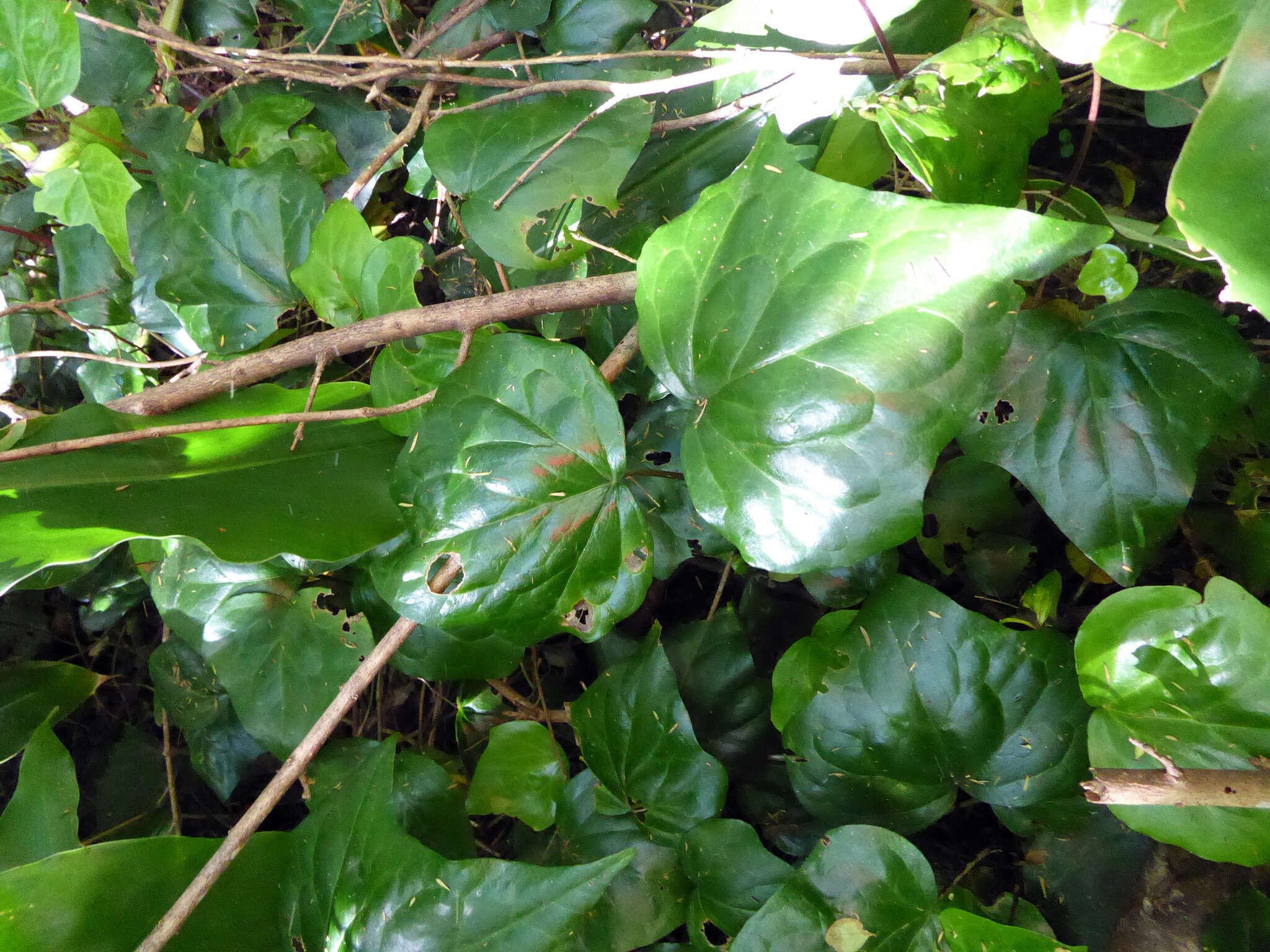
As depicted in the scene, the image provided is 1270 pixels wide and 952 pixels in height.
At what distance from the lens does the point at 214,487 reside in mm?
781

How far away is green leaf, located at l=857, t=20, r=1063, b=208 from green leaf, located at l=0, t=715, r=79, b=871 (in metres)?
1.27

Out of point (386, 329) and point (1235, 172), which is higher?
point (1235, 172)

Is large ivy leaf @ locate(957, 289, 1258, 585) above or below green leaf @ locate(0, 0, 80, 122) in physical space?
below

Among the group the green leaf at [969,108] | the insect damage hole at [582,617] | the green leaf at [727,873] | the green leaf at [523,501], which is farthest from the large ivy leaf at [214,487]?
the green leaf at [969,108]

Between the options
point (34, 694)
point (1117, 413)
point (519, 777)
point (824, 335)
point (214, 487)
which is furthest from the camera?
point (34, 694)

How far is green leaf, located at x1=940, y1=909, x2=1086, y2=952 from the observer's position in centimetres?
56

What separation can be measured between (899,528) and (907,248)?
22cm

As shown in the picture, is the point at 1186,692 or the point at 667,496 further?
the point at 667,496

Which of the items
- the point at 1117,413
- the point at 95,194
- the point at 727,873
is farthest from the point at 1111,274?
the point at 95,194

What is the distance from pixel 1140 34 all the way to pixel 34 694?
65.2 inches

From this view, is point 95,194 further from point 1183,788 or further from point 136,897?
point 1183,788

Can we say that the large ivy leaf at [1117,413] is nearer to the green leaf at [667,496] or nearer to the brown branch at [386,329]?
the green leaf at [667,496]

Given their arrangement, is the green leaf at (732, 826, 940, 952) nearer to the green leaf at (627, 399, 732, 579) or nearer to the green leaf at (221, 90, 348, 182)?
the green leaf at (627, 399, 732, 579)

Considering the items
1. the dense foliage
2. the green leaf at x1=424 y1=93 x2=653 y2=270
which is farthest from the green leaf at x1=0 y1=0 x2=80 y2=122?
the green leaf at x1=424 y1=93 x2=653 y2=270
